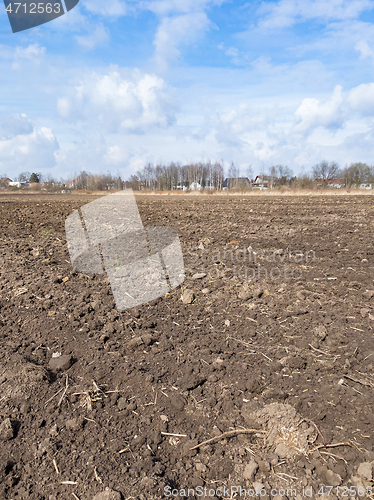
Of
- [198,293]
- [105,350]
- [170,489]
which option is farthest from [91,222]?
[170,489]

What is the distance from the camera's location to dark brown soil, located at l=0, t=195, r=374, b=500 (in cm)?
194

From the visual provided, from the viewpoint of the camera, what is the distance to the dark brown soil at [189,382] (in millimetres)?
Result: 1936

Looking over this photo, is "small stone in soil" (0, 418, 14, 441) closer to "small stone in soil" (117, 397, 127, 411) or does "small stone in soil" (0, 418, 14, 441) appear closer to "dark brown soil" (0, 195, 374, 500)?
"dark brown soil" (0, 195, 374, 500)

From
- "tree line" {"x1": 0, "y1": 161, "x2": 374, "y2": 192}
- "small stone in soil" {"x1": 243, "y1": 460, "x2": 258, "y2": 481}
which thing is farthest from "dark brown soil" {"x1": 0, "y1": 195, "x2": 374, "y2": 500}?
"tree line" {"x1": 0, "y1": 161, "x2": 374, "y2": 192}

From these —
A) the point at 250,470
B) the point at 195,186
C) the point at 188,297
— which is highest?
the point at 188,297

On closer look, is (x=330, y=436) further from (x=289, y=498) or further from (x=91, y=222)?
(x=91, y=222)

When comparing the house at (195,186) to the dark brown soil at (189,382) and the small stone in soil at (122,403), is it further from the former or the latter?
the small stone in soil at (122,403)

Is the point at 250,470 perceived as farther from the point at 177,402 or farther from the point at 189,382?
the point at 189,382

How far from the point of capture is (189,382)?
103 inches

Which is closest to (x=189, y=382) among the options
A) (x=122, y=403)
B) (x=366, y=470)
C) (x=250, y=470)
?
(x=122, y=403)

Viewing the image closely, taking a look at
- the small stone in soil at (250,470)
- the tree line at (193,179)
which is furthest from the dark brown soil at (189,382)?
the tree line at (193,179)

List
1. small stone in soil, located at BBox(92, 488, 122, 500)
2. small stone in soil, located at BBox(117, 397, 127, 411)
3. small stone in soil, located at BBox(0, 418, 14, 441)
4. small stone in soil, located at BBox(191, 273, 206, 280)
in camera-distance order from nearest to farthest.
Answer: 1. small stone in soil, located at BBox(92, 488, 122, 500)
2. small stone in soil, located at BBox(0, 418, 14, 441)
3. small stone in soil, located at BBox(117, 397, 127, 411)
4. small stone in soil, located at BBox(191, 273, 206, 280)

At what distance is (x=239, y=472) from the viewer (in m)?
1.95

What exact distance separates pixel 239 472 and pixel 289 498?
29 cm
